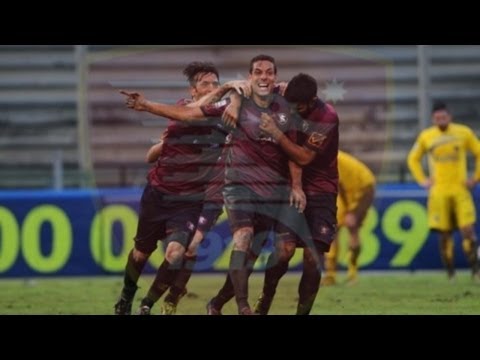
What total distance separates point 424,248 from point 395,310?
359 centimetres

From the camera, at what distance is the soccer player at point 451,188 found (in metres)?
13.7

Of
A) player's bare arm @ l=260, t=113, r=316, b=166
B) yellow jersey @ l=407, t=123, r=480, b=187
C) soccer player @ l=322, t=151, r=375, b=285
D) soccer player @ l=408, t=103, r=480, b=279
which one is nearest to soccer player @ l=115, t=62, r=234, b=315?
player's bare arm @ l=260, t=113, r=316, b=166

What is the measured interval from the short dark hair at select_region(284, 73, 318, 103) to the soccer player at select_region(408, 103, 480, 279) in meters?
3.49

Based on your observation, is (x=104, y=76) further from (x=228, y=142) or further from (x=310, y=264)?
(x=310, y=264)

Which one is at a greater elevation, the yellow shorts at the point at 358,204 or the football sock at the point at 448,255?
the yellow shorts at the point at 358,204

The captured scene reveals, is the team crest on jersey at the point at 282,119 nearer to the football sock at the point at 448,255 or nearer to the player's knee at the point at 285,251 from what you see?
the player's knee at the point at 285,251

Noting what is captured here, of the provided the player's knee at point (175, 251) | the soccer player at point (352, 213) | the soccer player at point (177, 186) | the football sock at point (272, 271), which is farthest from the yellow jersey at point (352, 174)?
the player's knee at point (175, 251)

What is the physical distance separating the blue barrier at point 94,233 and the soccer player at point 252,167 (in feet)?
5.26

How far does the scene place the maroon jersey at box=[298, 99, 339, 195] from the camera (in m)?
10.2

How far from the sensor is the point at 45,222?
45.2 ft

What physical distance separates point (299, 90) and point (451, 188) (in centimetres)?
416

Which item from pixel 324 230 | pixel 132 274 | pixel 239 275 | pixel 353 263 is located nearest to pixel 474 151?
pixel 353 263

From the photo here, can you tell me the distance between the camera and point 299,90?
402 inches
